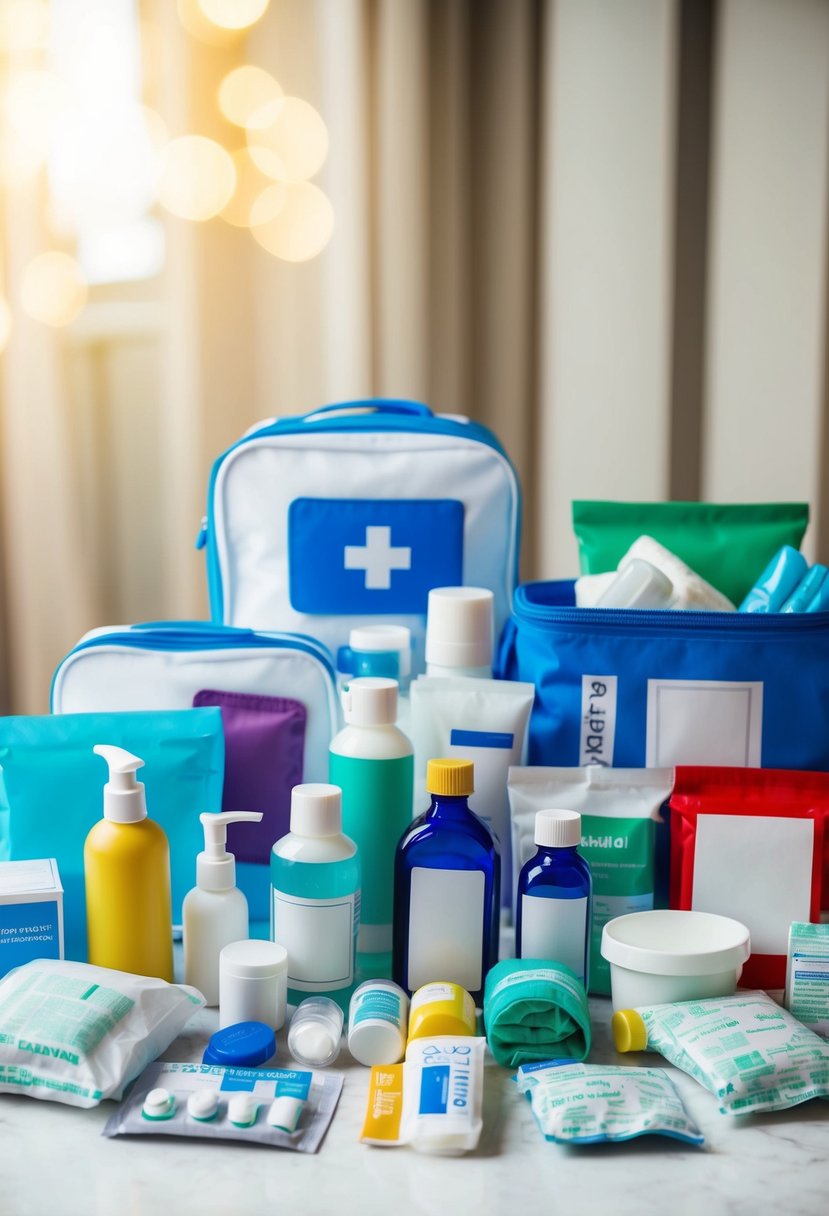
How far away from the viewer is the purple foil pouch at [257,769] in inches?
29.8

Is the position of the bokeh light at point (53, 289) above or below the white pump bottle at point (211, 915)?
above

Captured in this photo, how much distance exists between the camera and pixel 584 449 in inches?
54.6

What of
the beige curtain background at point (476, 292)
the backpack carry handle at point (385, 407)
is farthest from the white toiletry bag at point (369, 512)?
the beige curtain background at point (476, 292)

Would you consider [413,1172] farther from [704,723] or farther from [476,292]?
[476,292]

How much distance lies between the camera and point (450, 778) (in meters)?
0.63

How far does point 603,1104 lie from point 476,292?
107 centimetres

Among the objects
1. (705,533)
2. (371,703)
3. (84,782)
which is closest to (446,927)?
(371,703)

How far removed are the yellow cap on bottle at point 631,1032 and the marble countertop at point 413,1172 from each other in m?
0.05

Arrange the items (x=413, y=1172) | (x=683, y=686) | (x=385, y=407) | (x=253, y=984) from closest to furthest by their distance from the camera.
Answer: (x=413, y=1172) < (x=253, y=984) < (x=683, y=686) < (x=385, y=407)

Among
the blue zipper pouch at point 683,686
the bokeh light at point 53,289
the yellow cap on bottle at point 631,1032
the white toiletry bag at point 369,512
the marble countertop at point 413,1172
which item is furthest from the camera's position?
the bokeh light at point 53,289

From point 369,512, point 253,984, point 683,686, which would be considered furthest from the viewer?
point 369,512

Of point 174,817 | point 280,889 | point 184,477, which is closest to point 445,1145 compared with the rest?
point 280,889

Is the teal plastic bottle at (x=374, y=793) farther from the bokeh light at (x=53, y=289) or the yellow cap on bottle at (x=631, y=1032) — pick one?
the bokeh light at (x=53, y=289)

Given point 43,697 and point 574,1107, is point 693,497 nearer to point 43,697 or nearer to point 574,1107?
point 43,697
